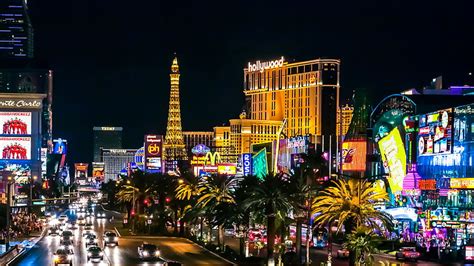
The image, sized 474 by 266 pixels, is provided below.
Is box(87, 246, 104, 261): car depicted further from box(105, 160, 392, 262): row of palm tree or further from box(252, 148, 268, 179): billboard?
box(252, 148, 268, 179): billboard

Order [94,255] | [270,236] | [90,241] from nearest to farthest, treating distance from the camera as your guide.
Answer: [270,236]
[94,255]
[90,241]

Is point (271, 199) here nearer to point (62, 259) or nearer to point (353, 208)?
point (353, 208)

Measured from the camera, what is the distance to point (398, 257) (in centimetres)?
7388

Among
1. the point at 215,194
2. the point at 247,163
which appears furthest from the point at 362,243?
the point at 247,163

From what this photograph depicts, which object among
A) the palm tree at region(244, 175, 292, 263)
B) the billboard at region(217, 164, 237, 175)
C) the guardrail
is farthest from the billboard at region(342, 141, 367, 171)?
the palm tree at region(244, 175, 292, 263)

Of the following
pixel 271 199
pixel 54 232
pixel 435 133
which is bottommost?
pixel 54 232

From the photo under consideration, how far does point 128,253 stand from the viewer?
78250mm

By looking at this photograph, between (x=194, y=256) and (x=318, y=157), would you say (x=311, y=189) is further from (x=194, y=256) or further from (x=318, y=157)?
(x=318, y=157)

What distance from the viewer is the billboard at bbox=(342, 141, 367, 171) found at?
405ft

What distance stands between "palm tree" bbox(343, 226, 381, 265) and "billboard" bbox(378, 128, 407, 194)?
48664mm

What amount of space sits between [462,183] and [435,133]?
11.0 meters

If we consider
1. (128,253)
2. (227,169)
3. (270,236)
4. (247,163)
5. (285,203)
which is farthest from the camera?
(247,163)

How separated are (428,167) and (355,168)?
17.7 metres

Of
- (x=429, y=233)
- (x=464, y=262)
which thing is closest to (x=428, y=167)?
(x=429, y=233)
